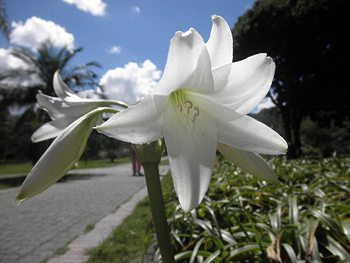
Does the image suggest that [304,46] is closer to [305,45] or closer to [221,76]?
[305,45]

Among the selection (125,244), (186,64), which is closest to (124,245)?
(125,244)

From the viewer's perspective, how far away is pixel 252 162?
2.99 feet

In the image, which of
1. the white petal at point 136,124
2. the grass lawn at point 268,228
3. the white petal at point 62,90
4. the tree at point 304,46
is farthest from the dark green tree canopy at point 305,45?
the white petal at point 136,124

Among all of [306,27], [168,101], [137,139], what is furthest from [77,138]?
[306,27]

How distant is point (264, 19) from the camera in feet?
78.7

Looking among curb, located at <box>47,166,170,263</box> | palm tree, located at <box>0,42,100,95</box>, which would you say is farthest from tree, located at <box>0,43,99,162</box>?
curb, located at <box>47,166,170,263</box>

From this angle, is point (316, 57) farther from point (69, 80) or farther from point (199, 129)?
point (199, 129)

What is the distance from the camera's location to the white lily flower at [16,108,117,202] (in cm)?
83

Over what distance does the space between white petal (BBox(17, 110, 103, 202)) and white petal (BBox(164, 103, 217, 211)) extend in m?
0.22

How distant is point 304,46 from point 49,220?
71.0ft

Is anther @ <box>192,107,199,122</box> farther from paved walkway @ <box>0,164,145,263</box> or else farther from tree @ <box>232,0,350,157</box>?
tree @ <box>232,0,350,157</box>

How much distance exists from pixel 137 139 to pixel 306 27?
2492 centimetres

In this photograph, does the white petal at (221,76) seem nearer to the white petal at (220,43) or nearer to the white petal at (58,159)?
the white petal at (220,43)

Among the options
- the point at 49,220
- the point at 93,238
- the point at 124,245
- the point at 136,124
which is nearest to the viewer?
the point at 136,124
